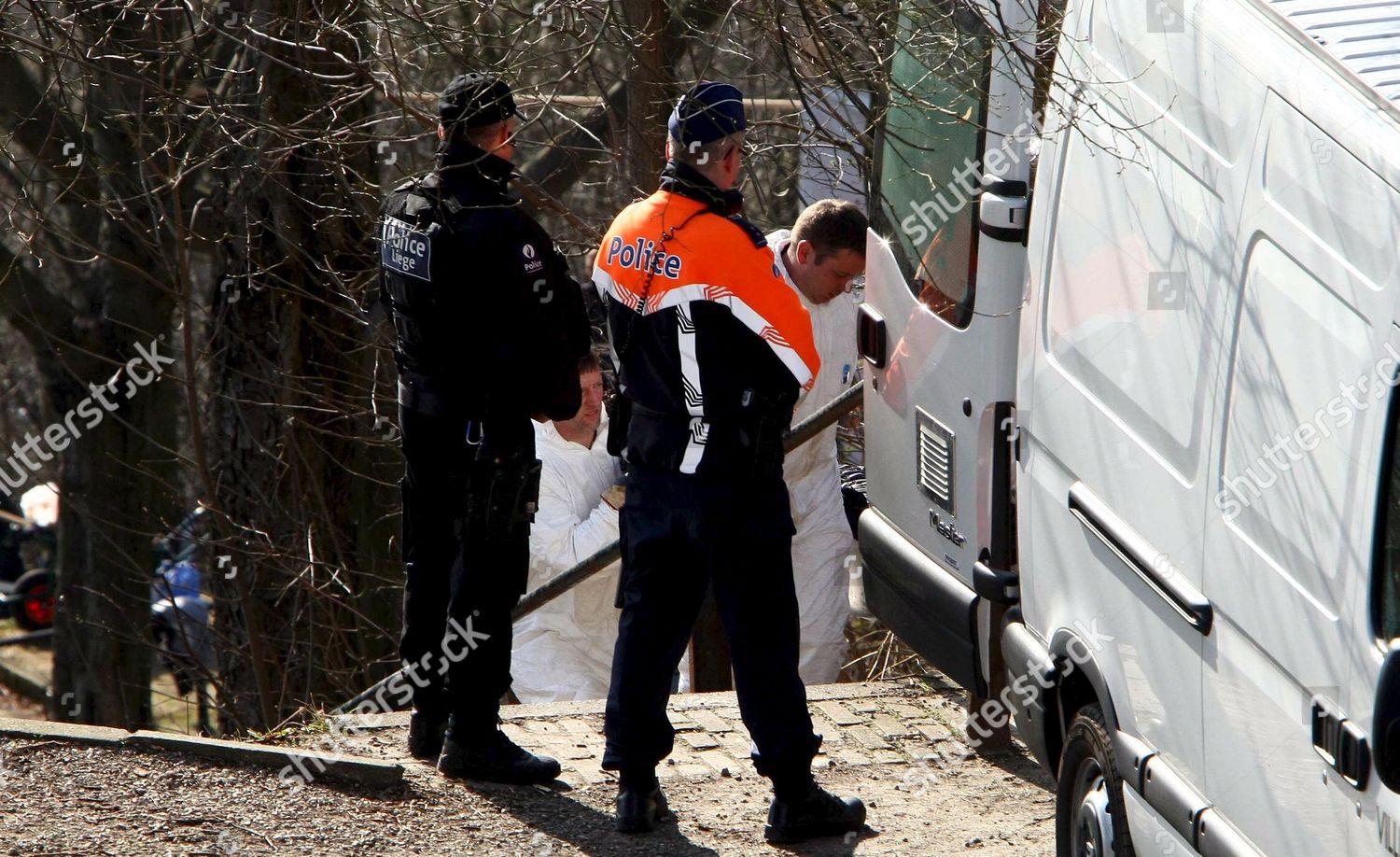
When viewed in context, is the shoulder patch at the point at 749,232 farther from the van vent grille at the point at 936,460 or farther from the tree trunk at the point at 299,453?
the tree trunk at the point at 299,453

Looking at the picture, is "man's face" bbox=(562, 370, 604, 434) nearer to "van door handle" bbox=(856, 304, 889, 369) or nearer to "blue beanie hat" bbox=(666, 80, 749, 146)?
"van door handle" bbox=(856, 304, 889, 369)

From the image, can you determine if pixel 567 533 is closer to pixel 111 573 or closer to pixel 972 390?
pixel 972 390

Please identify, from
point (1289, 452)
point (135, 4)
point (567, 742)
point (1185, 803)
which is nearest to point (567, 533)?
point (567, 742)

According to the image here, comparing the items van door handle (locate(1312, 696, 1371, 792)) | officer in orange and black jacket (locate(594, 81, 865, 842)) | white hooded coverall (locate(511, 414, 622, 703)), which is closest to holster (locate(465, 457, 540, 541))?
officer in orange and black jacket (locate(594, 81, 865, 842))

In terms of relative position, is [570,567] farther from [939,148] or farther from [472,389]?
[939,148]

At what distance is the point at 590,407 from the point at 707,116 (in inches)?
86.2

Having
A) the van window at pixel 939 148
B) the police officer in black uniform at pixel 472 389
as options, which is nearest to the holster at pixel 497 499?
the police officer in black uniform at pixel 472 389

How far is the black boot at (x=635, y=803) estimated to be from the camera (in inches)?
172

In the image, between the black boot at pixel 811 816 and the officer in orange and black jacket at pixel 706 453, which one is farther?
the black boot at pixel 811 816

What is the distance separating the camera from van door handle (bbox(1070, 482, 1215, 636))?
3.20 metres

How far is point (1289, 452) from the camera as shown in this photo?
2.88 meters

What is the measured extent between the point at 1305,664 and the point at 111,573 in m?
9.87

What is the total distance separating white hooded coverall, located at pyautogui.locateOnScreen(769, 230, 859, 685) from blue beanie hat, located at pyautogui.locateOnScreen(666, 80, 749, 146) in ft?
6.97

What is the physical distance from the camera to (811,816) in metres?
4.34
